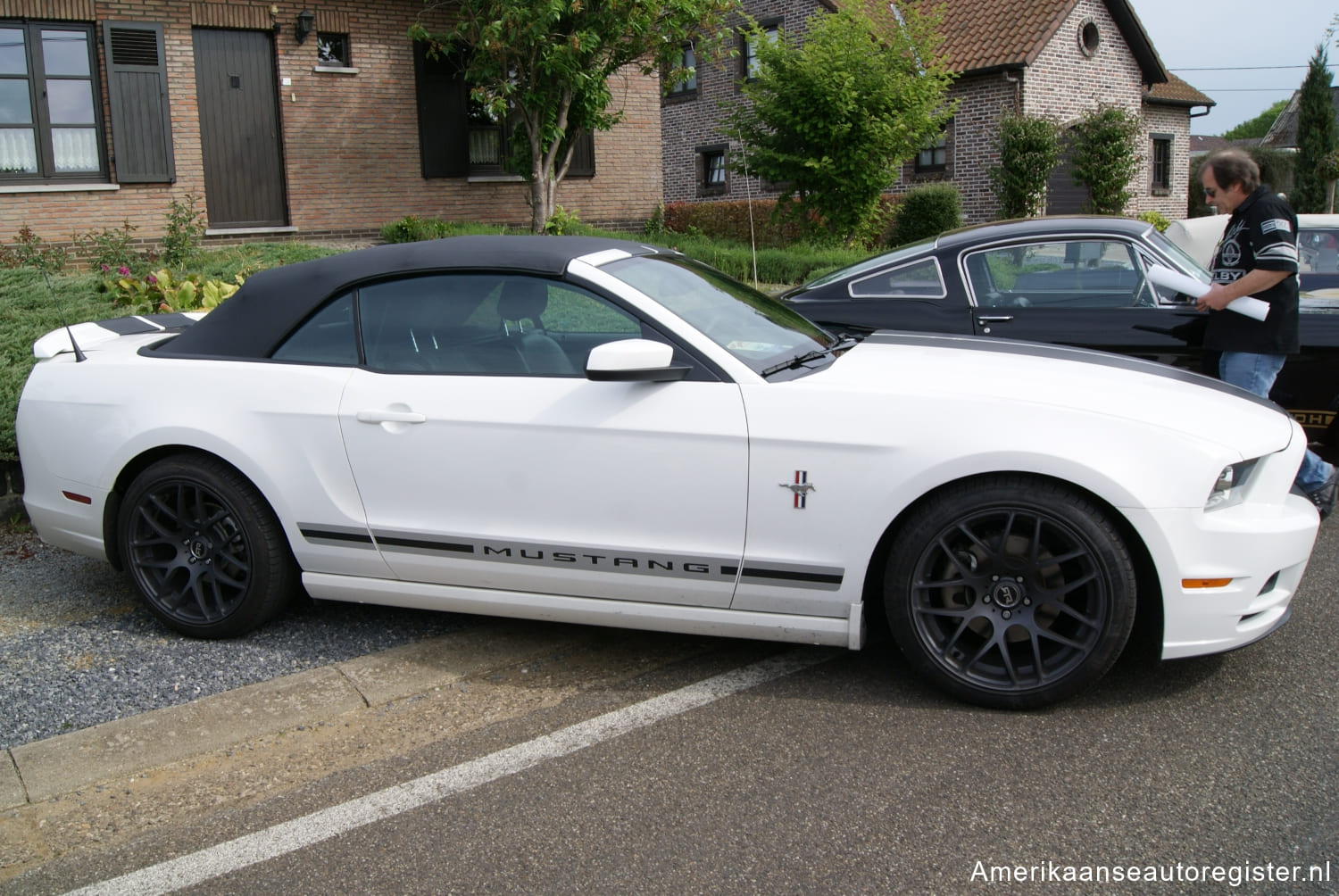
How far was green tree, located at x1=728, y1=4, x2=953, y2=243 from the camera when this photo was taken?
16.6 m

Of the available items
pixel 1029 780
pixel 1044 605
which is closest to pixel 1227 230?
pixel 1044 605

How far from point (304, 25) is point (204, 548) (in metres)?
12.1

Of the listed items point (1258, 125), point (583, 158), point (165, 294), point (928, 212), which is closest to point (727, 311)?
point (165, 294)

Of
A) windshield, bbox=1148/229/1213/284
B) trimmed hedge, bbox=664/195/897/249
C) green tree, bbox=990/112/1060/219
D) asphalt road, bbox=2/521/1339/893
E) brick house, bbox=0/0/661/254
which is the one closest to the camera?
asphalt road, bbox=2/521/1339/893

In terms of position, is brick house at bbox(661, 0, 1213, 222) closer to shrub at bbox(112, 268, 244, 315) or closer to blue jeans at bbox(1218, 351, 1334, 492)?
shrub at bbox(112, 268, 244, 315)

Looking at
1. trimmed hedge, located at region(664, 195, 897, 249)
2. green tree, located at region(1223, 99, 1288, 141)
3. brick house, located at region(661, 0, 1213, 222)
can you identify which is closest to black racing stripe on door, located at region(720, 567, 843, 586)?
trimmed hedge, located at region(664, 195, 897, 249)

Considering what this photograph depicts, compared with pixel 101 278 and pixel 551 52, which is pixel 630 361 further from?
pixel 551 52

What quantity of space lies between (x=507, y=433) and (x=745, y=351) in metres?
0.90

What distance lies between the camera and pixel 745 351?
409 centimetres

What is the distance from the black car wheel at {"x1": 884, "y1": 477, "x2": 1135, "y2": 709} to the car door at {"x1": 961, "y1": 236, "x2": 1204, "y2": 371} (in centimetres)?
269

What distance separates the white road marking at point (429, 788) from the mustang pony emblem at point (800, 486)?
27.8 inches

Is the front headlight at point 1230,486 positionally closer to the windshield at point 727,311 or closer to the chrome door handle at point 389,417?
the windshield at point 727,311

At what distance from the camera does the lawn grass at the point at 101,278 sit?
23.2ft

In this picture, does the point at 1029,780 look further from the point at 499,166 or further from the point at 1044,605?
the point at 499,166
